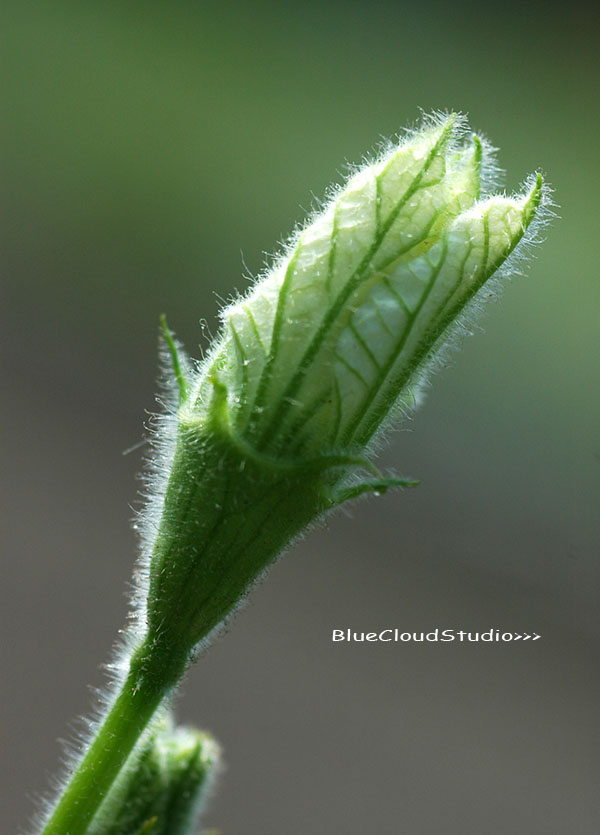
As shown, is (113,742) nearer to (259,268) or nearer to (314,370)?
(314,370)

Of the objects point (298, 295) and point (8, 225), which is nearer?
point (298, 295)

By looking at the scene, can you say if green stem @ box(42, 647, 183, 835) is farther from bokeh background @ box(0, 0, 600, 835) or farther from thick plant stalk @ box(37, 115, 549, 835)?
bokeh background @ box(0, 0, 600, 835)

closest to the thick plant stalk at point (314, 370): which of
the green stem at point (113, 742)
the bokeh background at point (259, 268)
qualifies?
the green stem at point (113, 742)

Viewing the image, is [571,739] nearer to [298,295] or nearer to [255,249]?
[255,249]

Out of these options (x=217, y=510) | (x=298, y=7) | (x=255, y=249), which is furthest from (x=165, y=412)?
(x=298, y=7)

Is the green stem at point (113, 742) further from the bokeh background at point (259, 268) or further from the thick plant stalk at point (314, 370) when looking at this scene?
the bokeh background at point (259, 268)

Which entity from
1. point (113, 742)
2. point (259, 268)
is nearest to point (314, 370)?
point (113, 742)

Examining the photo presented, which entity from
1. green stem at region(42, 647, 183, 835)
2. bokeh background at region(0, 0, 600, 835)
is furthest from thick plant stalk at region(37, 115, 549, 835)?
bokeh background at region(0, 0, 600, 835)

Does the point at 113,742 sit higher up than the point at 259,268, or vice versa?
the point at 259,268
